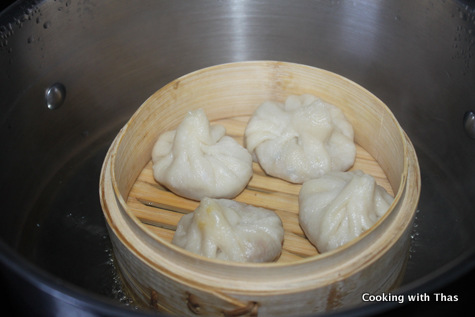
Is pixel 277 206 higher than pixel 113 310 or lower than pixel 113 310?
lower

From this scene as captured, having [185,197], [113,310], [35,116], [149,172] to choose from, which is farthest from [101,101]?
[113,310]

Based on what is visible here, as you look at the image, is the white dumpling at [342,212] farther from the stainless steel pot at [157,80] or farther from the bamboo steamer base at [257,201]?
the stainless steel pot at [157,80]

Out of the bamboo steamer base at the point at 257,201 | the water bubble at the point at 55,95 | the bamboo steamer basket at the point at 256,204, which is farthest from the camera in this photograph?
the water bubble at the point at 55,95

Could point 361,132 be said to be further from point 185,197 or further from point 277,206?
point 185,197

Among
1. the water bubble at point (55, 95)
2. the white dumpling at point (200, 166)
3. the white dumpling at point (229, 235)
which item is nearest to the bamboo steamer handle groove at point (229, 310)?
the white dumpling at point (229, 235)

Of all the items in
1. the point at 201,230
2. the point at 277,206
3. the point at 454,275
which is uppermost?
the point at 454,275
